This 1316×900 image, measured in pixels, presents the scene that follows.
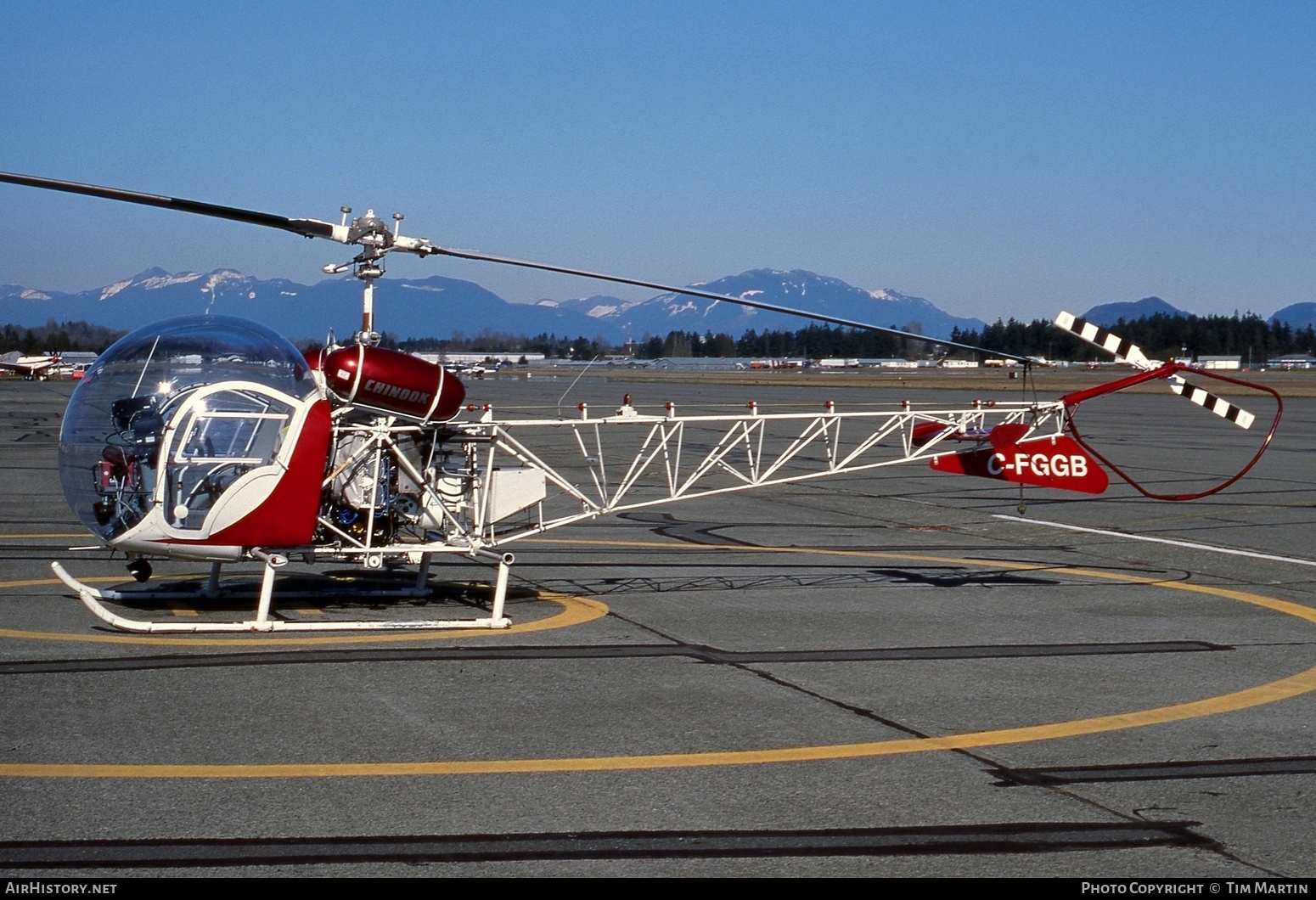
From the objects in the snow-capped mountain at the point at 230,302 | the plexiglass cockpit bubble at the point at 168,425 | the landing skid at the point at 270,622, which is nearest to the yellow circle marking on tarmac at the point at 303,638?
the landing skid at the point at 270,622

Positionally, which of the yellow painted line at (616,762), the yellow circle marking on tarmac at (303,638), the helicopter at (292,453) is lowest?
the yellow circle marking on tarmac at (303,638)

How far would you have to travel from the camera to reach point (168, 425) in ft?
31.3

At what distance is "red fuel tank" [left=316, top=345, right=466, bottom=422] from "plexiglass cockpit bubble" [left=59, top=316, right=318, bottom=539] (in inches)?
18.3

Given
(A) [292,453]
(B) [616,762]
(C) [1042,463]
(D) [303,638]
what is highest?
(C) [1042,463]

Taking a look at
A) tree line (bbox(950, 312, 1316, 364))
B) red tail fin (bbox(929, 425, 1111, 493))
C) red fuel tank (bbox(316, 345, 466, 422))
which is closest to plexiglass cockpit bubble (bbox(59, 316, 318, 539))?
red fuel tank (bbox(316, 345, 466, 422))

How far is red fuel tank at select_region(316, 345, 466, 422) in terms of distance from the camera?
9.91m

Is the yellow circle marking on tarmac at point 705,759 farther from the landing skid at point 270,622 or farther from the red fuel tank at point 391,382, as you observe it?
the red fuel tank at point 391,382

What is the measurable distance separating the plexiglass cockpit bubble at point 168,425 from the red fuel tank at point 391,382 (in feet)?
1.52

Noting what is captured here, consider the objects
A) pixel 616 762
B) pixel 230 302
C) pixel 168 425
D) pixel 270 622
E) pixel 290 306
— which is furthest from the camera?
pixel 290 306

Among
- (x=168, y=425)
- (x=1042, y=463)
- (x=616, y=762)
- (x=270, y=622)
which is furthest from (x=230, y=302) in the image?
(x=1042, y=463)

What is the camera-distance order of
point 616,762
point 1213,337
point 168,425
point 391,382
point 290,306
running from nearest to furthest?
point 616,762
point 168,425
point 391,382
point 290,306
point 1213,337

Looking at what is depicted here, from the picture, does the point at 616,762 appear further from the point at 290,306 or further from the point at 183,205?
the point at 290,306

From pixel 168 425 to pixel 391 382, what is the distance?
1.70 m

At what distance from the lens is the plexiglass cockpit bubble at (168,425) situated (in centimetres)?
958
